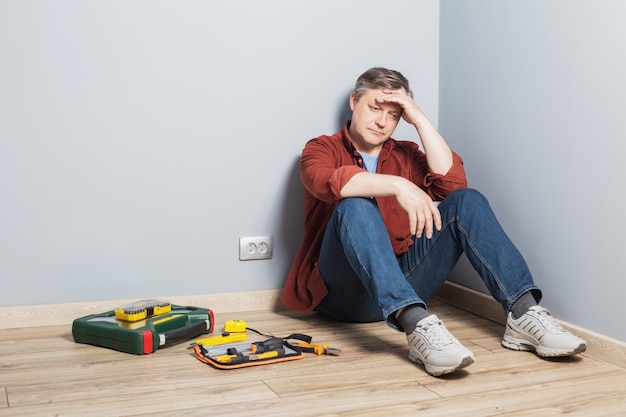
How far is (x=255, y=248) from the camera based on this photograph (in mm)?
2479

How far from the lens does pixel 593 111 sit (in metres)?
1.92

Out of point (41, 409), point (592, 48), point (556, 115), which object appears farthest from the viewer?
point (556, 115)

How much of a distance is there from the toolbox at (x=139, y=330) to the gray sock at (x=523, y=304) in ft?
2.86

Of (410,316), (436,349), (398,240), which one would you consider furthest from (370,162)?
(436,349)

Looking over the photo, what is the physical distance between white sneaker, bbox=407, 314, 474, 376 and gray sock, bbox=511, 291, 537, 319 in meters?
0.25

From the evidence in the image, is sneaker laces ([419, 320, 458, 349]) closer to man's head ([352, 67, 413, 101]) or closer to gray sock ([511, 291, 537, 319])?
gray sock ([511, 291, 537, 319])

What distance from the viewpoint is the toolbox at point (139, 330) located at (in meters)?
1.94

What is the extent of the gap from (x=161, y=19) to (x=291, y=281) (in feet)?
2.99

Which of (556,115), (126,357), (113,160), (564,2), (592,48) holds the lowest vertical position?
(126,357)

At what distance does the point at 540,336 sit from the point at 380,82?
87cm

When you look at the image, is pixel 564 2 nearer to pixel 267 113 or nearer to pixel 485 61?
pixel 485 61

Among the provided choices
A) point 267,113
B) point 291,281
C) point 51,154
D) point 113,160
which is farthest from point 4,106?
point 291,281

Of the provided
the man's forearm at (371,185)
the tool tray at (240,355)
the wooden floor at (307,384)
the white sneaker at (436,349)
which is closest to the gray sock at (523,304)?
the wooden floor at (307,384)

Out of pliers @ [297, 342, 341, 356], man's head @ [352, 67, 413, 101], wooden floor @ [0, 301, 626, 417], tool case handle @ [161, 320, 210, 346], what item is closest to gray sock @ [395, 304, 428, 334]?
wooden floor @ [0, 301, 626, 417]
